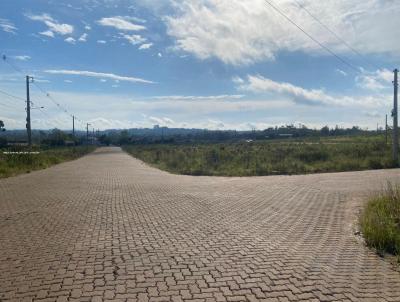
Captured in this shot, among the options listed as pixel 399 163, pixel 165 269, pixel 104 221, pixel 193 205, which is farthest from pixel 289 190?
pixel 399 163

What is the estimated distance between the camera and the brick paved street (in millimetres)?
5328

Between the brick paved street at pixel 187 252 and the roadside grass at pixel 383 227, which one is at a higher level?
the roadside grass at pixel 383 227

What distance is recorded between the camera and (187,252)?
22.8ft

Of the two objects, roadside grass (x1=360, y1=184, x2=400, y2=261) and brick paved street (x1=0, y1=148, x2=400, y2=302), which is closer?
brick paved street (x1=0, y1=148, x2=400, y2=302)

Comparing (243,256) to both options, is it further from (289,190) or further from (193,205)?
(289,190)

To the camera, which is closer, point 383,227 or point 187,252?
point 187,252

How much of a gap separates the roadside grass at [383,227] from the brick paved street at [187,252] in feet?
0.93

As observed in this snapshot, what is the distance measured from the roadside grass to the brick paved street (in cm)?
28

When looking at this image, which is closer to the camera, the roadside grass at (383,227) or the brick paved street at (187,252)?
the brick paved street at (187,252)

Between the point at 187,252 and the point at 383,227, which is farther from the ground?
the point at 383,227

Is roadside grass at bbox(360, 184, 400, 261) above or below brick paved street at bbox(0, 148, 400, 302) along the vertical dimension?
above

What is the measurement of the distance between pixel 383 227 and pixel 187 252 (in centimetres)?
359

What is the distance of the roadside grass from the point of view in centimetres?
742

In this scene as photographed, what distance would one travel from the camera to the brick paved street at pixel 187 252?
5.33 metres
